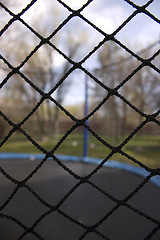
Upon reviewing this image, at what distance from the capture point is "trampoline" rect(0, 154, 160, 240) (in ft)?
2.65

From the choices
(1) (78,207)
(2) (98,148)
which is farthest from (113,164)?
(2) (98,148)

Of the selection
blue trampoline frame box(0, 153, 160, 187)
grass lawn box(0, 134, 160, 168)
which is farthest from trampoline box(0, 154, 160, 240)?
grass lawn box(0, 134, 160, 168)

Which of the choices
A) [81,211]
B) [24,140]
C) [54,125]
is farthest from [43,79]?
[81,211]

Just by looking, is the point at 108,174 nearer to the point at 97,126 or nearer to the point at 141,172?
the point at 141,172

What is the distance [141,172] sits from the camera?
2.53 m

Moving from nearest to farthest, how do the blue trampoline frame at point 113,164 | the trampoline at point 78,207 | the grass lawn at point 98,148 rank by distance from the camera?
the trampoline at point 78,207 < the blue trampoline frame at point 113,164 < the grass lawn at point 98,148

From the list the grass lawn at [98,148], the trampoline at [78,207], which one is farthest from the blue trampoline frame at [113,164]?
the grass lawn at [98,148]

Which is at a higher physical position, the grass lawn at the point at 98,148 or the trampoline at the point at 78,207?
the grass lawn at the point at 98,148

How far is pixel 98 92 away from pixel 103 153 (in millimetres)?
1470

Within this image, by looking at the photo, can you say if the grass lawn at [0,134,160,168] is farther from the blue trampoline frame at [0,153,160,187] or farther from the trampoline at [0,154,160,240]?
the trampoline at [0,154,160,240]

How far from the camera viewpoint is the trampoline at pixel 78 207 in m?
0.81

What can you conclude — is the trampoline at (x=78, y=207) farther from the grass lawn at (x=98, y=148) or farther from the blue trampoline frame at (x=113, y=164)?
the grass lawn at (x=98, y=148)

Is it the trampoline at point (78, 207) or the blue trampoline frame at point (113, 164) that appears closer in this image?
the trampoline at point (78, 207)

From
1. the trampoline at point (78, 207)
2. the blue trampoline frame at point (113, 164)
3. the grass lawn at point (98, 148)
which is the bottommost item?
the trampoline at point (78, 207)
